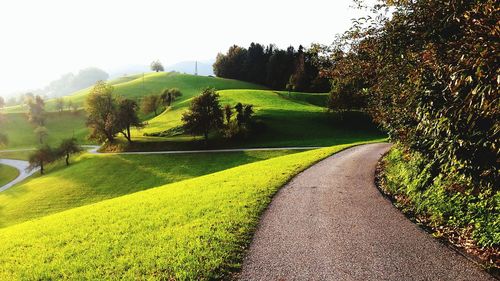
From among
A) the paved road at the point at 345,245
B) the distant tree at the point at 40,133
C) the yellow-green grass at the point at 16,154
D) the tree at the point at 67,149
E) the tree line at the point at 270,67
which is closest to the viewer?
the paved road at the point at 345,245

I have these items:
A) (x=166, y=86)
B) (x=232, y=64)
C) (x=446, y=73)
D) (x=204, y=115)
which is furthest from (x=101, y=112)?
(x=232, y=64)

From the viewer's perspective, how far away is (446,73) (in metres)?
9.02

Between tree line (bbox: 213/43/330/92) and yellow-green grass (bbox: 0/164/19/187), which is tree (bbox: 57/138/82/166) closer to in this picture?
yellow-green grass (bbox: 0/164/19/187)

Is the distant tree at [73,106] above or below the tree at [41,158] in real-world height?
above

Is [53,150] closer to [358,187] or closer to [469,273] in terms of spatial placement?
[358,187]

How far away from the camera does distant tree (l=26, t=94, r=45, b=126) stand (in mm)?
115250

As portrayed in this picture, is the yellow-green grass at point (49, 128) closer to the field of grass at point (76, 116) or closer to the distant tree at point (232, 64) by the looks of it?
the field of grass at point (76, 116)

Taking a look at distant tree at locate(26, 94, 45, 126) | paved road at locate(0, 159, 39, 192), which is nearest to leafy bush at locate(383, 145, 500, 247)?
paved road at locate(0, 159, 39, 192)

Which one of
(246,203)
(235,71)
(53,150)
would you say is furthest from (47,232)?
(235,71)

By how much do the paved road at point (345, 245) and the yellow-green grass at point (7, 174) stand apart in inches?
2626

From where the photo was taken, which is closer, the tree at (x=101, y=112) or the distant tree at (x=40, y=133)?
the tree at (x=101, y=112)

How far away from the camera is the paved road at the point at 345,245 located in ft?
30.5

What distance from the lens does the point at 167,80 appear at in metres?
175

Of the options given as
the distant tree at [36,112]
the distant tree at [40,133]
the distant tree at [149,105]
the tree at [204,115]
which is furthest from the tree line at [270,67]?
the distant tree at [36,112]
